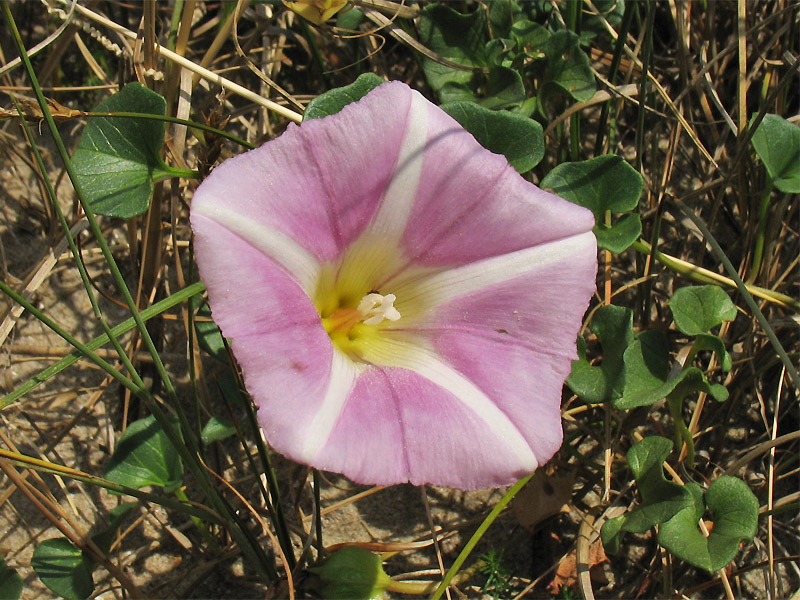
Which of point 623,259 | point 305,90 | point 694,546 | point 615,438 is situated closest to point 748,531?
point 694,546

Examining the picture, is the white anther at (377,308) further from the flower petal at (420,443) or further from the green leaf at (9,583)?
the green leaf at (9,583)

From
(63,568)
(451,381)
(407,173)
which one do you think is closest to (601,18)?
(407,173)

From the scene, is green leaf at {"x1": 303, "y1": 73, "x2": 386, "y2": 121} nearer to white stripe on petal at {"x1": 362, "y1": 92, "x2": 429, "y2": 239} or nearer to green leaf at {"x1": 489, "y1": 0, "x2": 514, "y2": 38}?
white stripe on petal at {"x1": 362, "y1": 92, "x2": 429, "y2": 239}

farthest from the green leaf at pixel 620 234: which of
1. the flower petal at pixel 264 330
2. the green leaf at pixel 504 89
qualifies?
the flower petal at pixel 264 330

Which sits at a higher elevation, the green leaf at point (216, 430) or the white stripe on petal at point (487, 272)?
the white stripe on petal at point (487, 272)

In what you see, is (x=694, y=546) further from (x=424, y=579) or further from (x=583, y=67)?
(x=583, y=67)
